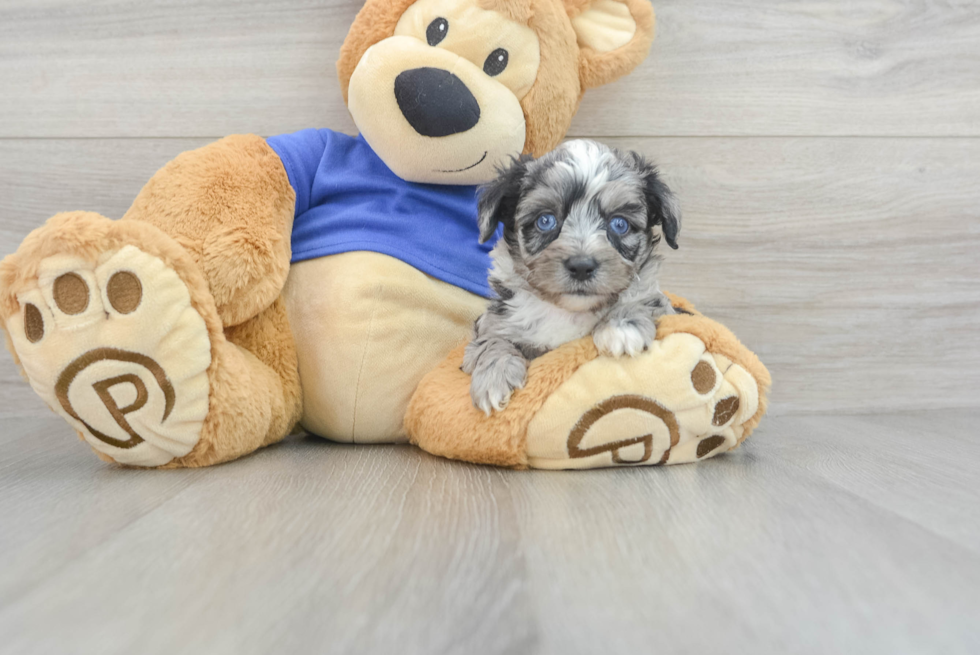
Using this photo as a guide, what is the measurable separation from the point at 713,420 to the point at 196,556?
3.49 feet

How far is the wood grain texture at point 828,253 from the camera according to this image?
2270mm

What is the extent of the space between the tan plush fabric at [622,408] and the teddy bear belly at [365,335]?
9.3 inches

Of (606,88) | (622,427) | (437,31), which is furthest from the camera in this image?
(606,88)

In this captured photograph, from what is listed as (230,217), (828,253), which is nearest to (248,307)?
(230,217)

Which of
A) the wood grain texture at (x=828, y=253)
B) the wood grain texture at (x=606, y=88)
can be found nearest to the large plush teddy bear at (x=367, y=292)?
the wood grain texture at (x=606, y=88)

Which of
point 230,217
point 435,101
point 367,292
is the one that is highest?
point 435,101

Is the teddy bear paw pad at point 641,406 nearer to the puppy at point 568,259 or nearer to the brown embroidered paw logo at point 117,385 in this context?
the puppy at point 568,259

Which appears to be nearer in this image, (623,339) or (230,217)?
(623,339)

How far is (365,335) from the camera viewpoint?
173 cm

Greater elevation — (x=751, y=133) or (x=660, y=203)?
(x=751, y=133)

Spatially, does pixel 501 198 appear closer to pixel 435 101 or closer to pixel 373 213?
pixel 435 101

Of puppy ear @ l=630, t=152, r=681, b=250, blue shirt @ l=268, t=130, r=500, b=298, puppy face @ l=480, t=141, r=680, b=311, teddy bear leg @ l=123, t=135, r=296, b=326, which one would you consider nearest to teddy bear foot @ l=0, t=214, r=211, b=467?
teddy bear leg @ l=123, t=135, r=296, b=326

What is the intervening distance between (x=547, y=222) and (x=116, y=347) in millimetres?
947

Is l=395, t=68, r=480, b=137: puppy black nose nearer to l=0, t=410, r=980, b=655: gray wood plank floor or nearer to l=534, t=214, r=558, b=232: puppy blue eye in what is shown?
l=534, t=214, r=558, b=232: puppy blue eye
